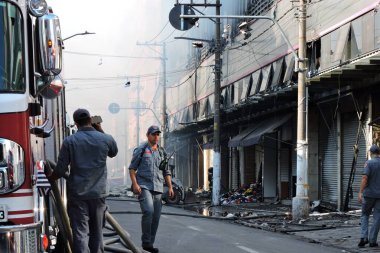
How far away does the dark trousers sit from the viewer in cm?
620

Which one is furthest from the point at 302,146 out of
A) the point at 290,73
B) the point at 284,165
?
the point at 284,165

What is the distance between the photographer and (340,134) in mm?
18984

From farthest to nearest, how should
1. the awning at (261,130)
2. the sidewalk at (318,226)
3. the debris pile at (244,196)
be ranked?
the debris pile at (244,196)
the awning at (261,130)
the sidewalk at (318,226)

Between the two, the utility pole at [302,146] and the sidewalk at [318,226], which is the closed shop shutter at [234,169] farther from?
the utility pole at [302,146]

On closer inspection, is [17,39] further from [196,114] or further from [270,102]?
[196,114]

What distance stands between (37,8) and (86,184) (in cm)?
221

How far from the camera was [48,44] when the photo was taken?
15.2ft

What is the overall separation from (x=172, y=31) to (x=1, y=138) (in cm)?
3979

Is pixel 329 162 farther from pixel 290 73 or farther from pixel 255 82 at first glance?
pixel 255 82

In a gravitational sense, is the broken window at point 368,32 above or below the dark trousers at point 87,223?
above

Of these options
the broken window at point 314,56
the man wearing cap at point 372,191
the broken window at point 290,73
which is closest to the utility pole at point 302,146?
the broken window at point 314,56

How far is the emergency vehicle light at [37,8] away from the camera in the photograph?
4.70m

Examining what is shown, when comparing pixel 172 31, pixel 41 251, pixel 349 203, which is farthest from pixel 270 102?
pixel 172 31

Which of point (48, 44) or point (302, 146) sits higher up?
point (48, 44)
